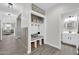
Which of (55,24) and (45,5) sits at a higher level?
(45,5)

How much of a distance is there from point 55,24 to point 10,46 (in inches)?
45.3

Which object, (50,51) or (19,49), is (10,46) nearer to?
(19,49)

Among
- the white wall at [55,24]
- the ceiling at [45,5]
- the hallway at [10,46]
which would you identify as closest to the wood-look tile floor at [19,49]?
the hallway at [10,46]

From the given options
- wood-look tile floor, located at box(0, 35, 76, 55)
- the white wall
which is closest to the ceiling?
the white wall

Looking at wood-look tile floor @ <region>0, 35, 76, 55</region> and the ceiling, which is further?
the ceiling

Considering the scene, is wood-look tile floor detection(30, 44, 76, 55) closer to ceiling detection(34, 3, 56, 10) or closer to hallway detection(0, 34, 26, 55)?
hallway detection(0, 34, 26, 55)

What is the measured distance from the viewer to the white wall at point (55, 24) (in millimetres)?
→ 1749

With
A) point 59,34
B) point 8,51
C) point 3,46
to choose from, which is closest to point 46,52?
point 59,34

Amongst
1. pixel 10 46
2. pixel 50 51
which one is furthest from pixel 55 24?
pixel 10 46

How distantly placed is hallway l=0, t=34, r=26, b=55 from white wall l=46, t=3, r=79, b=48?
702 mm

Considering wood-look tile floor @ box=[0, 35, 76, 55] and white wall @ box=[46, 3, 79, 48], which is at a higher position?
white wall @ box=[46, 3, 79, 48]

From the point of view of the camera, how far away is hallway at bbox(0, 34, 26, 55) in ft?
5.00

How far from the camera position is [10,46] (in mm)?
1552

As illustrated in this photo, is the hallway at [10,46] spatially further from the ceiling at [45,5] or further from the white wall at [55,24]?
the ceiling at [45,5]
